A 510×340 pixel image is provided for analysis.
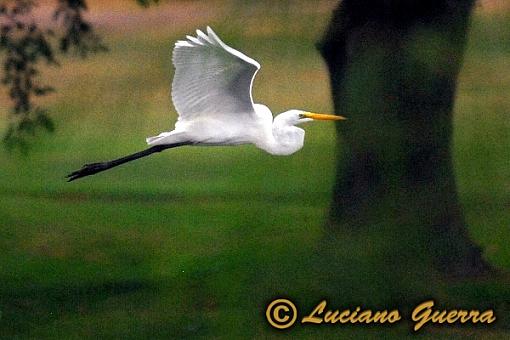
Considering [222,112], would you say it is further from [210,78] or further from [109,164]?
[109,164]

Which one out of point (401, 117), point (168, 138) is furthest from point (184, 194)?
point (401, 117)

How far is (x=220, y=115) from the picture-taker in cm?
246

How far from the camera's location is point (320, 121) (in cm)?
251

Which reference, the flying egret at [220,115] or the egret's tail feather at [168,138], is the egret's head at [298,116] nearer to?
the flying egret at [220,115]

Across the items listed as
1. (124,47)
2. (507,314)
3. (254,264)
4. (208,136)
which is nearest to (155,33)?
(124,47)

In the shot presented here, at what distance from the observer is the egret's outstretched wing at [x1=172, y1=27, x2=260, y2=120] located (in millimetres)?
2361

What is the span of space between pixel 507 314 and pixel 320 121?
2.52 feet

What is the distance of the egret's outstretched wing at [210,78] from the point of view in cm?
236

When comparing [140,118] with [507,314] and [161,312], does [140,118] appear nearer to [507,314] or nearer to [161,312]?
[161,312]

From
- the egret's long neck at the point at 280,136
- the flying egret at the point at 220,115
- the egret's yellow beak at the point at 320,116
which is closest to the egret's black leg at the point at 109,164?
the flying egret at the point at 220,115

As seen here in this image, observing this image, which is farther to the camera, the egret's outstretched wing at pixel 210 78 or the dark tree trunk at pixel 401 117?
the dark tree trunk at pixel 401 117

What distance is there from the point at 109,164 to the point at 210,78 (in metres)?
0.39

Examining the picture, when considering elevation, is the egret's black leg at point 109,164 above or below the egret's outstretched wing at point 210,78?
below

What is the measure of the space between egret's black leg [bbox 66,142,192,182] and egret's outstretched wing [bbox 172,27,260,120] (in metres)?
0.10
